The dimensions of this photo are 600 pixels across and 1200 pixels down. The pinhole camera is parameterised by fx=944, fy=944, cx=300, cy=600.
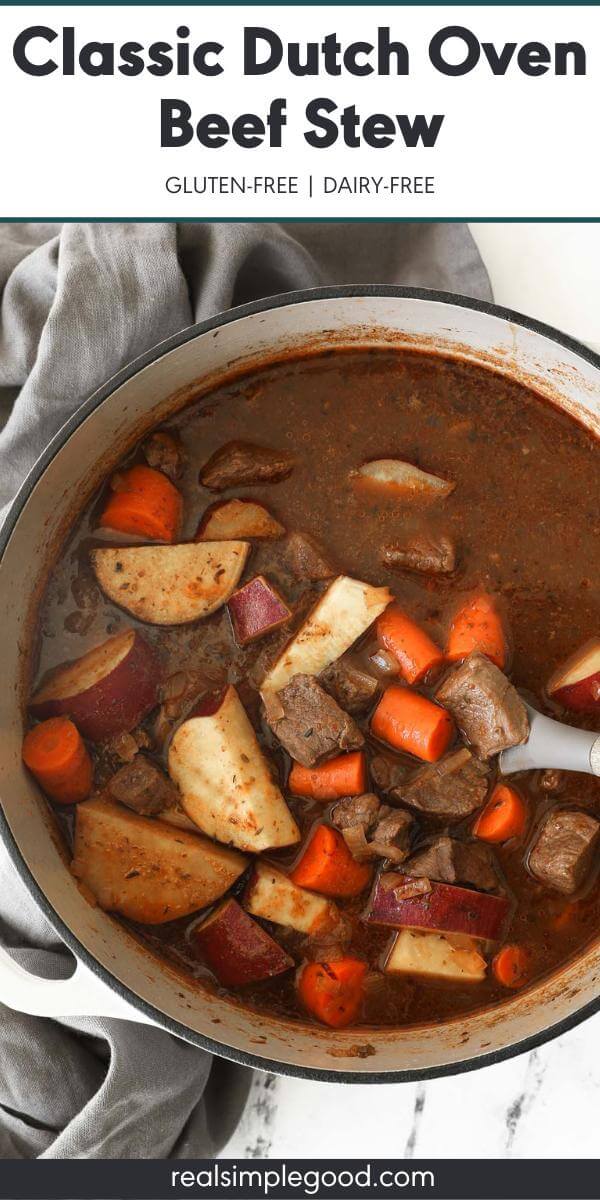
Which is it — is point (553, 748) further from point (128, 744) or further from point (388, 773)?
point (128, 744)

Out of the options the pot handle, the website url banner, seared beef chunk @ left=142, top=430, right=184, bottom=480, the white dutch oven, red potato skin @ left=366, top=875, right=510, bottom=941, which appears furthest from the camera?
the website url banner

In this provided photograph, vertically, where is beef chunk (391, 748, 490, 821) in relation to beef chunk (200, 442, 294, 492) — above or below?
below

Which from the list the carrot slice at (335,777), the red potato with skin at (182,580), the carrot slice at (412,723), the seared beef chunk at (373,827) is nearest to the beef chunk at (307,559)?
the red potato with skin at (182,580)

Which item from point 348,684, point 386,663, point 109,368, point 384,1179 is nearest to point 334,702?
point 348,684

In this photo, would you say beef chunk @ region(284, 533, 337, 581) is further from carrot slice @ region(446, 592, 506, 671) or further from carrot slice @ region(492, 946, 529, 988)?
carrot slice @ region(492, 946, 529, 988)

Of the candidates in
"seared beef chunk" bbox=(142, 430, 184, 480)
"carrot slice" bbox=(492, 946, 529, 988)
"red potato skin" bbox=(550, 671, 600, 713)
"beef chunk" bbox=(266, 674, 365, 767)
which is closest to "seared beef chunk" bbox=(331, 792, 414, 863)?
"beef chunk" bbox=(266, 674, 365, 767)

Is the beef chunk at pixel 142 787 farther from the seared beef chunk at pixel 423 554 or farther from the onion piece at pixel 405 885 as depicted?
the seared beef chunk at pixel 423 554

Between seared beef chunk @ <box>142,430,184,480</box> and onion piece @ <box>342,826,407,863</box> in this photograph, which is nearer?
onion piece @ <box>342,826,407,863</box>

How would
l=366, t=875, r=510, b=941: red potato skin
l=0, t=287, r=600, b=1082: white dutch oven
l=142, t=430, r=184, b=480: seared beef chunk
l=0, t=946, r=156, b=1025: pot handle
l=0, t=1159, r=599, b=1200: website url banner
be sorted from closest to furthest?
1. l=0, t=946, r=156, b=1025: pot handle
2. l=0, t=287, r=600, b=1082: white dutch oven
3. l=366, t=875, r=510, b=941: red potato skin
4. l=142, t=430, r=184, b=480: seared beef chunk
5. l=0, t=1159, r=599, b=1200: website url banner
